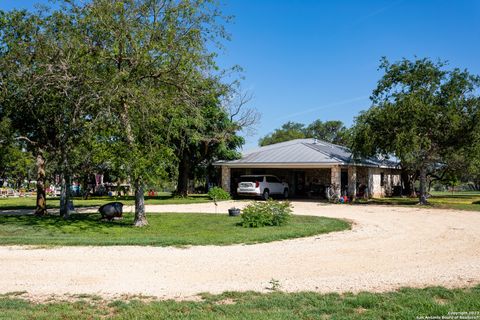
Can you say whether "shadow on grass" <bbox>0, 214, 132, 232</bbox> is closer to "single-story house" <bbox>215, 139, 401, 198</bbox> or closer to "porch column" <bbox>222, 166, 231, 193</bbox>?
"single-story house" <bbox>215, 139, 401, 198</bbox>

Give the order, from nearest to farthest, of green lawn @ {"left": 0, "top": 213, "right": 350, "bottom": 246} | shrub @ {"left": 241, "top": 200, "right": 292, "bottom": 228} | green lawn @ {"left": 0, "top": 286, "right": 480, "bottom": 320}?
green lawn @ {"left": 0, "top": 286, "right": 480, "bottom": 320}, green lawn @ {"left": 0, "top": 213, "right": 350, "bottom": 246}, shrub @ {"left": 241, "top": 200, "right": 292, "bottom": 228}

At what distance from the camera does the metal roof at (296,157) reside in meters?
30.3

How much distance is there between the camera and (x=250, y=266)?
8555mm

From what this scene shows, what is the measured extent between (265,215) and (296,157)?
55.8 feet

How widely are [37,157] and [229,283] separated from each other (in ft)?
48.3

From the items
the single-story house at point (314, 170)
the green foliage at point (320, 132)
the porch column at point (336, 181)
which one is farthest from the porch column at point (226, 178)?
the green foliage at point (320, 132)

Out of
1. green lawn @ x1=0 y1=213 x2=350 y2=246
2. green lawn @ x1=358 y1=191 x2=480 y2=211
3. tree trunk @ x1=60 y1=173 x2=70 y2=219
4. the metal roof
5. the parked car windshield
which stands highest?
the metal roof

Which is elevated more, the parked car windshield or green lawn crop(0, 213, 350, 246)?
the parked car windshield

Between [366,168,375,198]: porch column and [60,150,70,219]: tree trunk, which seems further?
[366,168,375,198]: porch column

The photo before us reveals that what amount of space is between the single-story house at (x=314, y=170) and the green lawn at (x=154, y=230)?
Answer: 13162 mm

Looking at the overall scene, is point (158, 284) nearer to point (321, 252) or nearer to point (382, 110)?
point (321, 252)

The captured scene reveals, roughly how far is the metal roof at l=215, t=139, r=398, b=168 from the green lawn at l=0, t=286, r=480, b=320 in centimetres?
2370

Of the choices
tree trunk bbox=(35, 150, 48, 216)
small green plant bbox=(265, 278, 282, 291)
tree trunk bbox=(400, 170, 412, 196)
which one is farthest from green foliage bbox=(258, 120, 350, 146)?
small green plant bbox=(265, 278, 282, 291)

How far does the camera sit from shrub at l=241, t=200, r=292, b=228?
14891 millimetres
